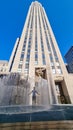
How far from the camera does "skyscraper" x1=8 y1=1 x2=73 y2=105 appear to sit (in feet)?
67.4

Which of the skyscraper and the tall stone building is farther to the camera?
the skyscraper

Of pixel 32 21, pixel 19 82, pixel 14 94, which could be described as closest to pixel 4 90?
pixel 14 94

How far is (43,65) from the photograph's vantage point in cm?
2655

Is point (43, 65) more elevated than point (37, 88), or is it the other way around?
point (43, 65)

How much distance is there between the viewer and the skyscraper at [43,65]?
20.5 metres

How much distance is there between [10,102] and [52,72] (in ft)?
38.1

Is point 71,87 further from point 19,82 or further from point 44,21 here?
point 44,21

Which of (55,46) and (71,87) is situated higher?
(55,46)

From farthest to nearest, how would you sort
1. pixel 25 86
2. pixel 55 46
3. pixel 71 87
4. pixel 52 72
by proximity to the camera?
1. pixel 55 46
2. pixel 52 72
3. pixel 71 87
4. pixel 25 86

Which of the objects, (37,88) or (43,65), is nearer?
(37,88)

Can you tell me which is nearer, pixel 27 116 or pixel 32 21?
pixel 27 116

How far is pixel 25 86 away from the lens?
19.4 metres

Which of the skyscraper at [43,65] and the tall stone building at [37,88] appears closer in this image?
the tall stone building at [37,88]

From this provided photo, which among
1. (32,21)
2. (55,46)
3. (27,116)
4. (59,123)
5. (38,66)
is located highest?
(32,21)
